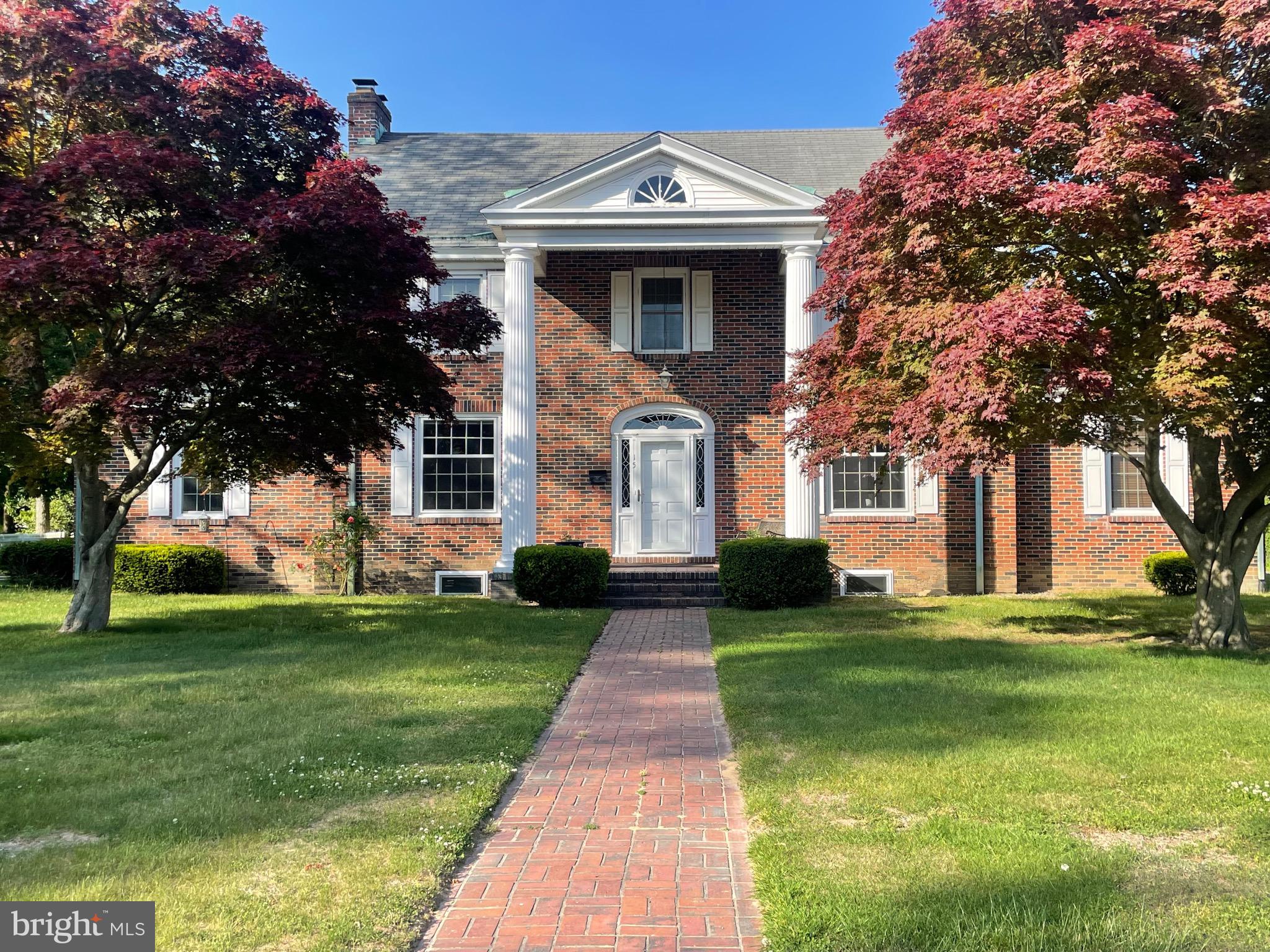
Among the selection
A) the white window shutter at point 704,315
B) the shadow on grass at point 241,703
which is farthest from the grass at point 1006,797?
the white window shutter at point 704,315

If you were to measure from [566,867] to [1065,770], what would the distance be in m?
2.92

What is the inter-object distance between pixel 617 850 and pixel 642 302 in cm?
1306

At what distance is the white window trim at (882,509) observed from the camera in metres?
15.7

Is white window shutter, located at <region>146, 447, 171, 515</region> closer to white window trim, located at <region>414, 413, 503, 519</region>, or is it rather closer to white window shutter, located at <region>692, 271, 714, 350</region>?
white window trim, located at <region>414, 413, 503, 519</region>

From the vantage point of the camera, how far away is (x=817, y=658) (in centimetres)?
869

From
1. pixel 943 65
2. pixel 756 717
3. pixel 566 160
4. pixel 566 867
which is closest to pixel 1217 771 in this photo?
pixel 756 717

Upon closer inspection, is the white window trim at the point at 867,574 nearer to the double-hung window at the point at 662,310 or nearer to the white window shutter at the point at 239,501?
the double-hung window at the point at 662,310

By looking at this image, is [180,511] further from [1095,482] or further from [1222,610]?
[1095,482]

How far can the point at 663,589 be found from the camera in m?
14.0

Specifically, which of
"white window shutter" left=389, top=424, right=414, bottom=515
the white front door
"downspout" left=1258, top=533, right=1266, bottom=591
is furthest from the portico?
"downspout" left=1258, top=533, right=1266, bottom=591

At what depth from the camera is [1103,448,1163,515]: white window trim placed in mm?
15508

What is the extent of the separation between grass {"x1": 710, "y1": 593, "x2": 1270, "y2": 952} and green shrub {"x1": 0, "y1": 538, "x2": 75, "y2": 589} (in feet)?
44.8

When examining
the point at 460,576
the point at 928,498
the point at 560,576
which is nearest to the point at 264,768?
the point at 560,576

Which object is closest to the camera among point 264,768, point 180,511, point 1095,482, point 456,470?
point 264,768
